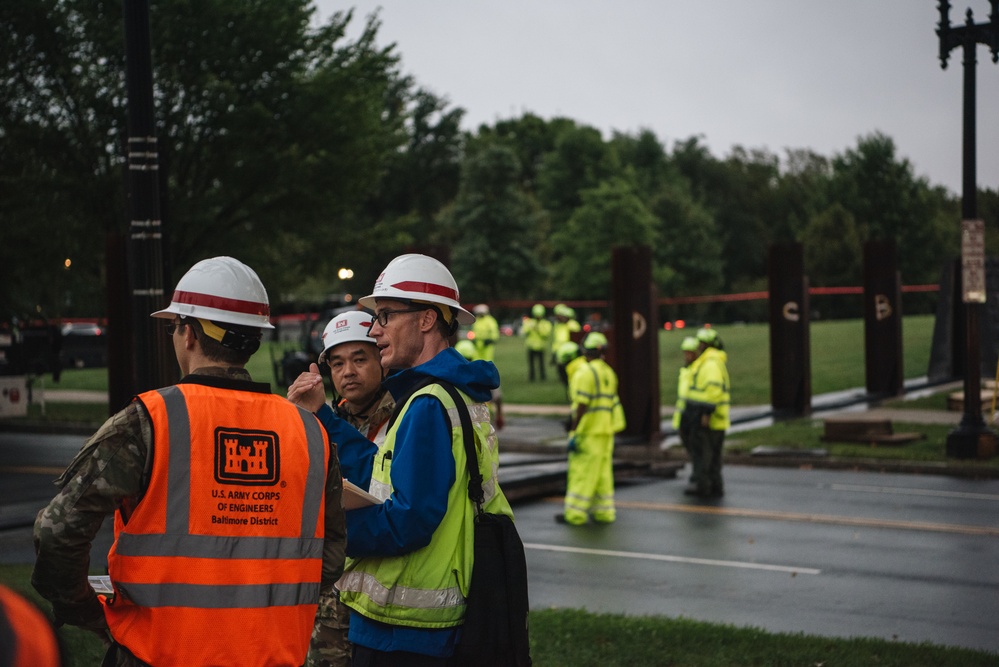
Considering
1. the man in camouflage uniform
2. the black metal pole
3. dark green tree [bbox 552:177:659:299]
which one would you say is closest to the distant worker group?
the black metal pole

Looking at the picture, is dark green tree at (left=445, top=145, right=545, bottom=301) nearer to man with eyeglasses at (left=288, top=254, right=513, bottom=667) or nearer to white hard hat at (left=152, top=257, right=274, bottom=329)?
man with eyeglasses at (left=288, top=254, right=513, bottom=667)

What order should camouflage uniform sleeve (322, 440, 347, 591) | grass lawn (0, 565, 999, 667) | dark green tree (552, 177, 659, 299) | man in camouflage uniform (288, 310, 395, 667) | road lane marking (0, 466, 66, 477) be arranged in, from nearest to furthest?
camouflage uniform sleeve (322, 440, 347, 591), man in camouflage uniform (288, 310, 395, 667), grass lawn (0, 565, 999, 667), road lane marking (0, 466, 66, 477), dark green tree (552, 177, 659, 299)

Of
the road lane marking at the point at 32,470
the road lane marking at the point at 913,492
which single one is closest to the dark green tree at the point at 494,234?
the road lane marking at the point at 32,470

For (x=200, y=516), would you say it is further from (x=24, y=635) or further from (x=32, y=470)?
(x=32, y=470)

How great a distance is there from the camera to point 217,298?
3408 millimetres

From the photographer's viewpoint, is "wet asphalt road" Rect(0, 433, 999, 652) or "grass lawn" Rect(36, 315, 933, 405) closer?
"wet asphalt road" Rect(0, 433, 999, 652)

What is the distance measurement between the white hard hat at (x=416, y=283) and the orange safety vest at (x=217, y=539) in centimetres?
69

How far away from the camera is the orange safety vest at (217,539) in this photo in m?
3.12

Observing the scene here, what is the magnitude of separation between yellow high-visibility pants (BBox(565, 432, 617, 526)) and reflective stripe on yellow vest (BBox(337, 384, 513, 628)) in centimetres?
923

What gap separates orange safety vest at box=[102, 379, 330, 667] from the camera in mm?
3121

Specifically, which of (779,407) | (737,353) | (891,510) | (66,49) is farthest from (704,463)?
(737,353)

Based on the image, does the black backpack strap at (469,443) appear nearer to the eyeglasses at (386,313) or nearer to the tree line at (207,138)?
the eyeglasses at (386,313)

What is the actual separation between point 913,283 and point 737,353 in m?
44.8

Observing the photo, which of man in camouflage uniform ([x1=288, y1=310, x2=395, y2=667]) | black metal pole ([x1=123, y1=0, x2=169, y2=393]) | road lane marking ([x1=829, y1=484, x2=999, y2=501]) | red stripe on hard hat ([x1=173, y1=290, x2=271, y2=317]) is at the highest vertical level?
black metal pole ([x1=123, y1=0, x2=169, y2=393])
